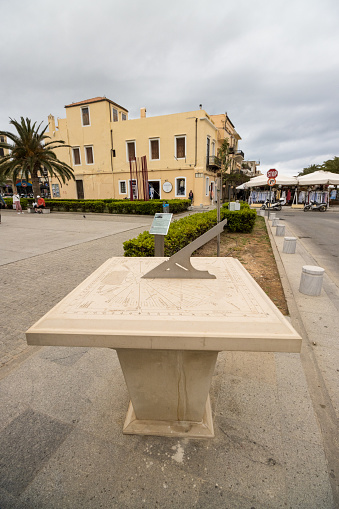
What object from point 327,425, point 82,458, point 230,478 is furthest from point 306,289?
point 82,458

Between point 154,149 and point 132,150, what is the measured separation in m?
2.34

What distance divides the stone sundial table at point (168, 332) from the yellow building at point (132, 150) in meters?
21.0

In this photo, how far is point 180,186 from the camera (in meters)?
23.2

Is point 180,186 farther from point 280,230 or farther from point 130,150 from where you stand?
point 280,230

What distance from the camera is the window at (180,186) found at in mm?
23000

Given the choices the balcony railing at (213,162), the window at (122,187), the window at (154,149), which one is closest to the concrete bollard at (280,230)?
the balcony railing at (213,162)

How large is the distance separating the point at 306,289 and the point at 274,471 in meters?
3.33

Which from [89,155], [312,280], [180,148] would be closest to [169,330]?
[312,280]

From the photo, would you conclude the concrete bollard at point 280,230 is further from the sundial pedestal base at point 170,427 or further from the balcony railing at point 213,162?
the balcony railing at point 213,162

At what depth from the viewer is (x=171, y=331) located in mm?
1407

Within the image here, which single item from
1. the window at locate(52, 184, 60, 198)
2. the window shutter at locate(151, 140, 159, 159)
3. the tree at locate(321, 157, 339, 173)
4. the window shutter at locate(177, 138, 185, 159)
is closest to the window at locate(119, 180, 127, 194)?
the window shutter at locate(151, 140, 159, 159)

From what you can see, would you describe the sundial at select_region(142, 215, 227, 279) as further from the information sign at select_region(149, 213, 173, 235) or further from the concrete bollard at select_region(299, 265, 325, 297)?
the concrete bollard at select_region(299, 265, 325, 297)

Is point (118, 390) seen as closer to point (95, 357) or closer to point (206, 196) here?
point (95, 357)

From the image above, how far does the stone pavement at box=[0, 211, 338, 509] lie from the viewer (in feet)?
4.91
